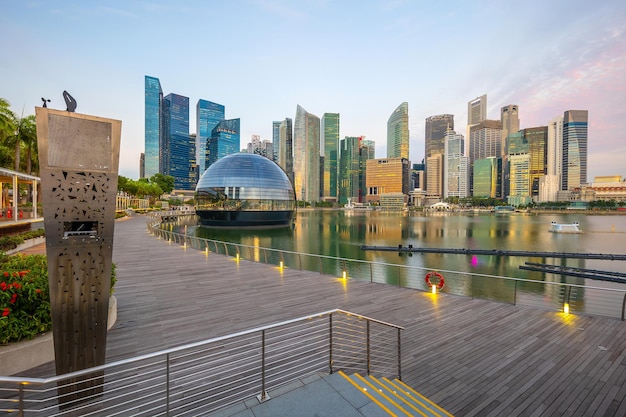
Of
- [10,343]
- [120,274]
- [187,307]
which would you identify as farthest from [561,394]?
[120,274]

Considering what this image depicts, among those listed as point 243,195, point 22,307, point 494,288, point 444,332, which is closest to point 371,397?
point 444,332

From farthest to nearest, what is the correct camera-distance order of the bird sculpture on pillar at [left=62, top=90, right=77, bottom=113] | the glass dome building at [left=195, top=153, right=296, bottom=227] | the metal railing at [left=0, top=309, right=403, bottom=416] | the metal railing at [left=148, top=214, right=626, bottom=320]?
the glass dome building at [left=195, top=153, right=296, bottom=227] < the metal railing at [left=148, top=214, right=626, bottom=320] < the metal railing at [left=0, top=309, right=403, bottom=416] < the bird sculpture on pillar at [left=62, top=90, right=77, bottom=113]

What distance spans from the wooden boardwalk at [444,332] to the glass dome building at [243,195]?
53.6 meters

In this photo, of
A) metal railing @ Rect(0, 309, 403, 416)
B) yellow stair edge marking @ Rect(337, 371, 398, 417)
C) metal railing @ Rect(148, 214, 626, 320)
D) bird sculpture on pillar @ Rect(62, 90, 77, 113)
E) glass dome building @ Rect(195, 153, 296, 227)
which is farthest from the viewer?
glass dome building @ Rect(195, 153, 296, 227)

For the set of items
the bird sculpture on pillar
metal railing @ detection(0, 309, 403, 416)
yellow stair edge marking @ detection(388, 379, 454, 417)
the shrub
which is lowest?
yellow stair edge marking @ detection(388, 379, 454, 417)

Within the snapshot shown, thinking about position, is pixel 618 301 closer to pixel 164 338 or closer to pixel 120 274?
pixel 164 338

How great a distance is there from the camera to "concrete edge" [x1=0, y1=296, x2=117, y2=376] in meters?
5.06

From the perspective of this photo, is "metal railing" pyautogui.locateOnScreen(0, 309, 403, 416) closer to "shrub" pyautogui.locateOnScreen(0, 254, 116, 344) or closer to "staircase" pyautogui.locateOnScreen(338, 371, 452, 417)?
"staircase" pyautogui.locateOnScreen(338, 371, 452, 417)

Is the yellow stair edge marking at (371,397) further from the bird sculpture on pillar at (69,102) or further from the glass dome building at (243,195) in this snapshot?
the glass dome building at (243,195)

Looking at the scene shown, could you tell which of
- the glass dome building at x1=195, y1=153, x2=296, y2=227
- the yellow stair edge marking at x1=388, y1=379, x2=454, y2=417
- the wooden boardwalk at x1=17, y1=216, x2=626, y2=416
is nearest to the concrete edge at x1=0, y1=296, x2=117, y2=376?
the wooden boardwalk at x1=17, y1=216, x2=626, y2=416

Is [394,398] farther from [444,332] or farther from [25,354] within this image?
[25,354]

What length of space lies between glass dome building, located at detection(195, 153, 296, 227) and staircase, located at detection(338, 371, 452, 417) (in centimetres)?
6334

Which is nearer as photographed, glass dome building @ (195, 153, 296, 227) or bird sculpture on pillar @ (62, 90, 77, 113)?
bird sculpture on pillar @ (62, 90, 77, 113)

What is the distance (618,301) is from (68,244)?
1075 inches
